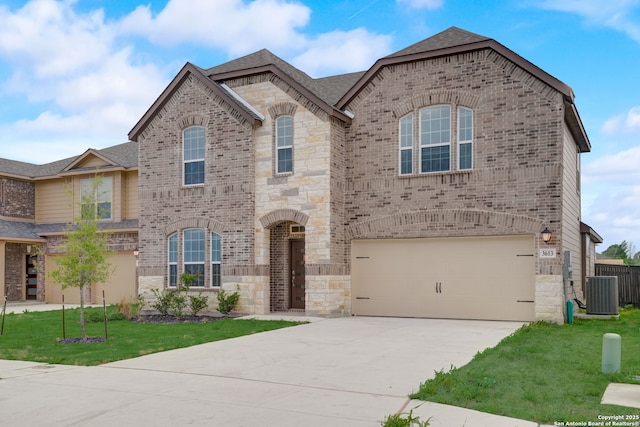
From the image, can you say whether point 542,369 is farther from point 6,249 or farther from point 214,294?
point 6,249

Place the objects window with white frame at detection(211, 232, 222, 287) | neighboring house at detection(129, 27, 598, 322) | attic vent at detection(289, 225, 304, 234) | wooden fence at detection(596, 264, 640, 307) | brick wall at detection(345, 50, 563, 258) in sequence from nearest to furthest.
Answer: brick wall at detection(345, 50, 563, 258) < neighboring house at detection(129, 27, 598, 322) < window with white frame at detection(211, 232, 222, 287) < attic vent at detection(289, 225, 304, 234) < wooden fence at detection(596, 264, 640, 307)

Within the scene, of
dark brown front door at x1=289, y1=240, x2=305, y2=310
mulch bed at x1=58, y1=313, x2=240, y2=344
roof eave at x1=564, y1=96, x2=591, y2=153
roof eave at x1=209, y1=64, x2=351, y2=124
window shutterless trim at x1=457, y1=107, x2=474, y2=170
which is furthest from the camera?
dark brown front door at x1=289, y1=240, x2=305, y2=310

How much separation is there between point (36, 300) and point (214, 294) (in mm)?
12470

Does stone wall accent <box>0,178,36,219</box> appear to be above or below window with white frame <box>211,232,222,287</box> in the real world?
above

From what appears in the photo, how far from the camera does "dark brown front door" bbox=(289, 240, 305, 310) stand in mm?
20062

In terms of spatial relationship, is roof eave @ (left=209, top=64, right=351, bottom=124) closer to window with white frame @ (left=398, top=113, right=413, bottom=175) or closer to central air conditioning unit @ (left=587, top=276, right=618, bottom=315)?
window with white frame @ (left=398, top=113, right=413, bottom=175)

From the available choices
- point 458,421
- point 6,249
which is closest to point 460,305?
point 458,421

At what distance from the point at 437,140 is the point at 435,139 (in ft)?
0.23

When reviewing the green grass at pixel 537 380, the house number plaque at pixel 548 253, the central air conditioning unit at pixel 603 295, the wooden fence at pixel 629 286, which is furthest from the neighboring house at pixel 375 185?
the green grass at pixel 537 380

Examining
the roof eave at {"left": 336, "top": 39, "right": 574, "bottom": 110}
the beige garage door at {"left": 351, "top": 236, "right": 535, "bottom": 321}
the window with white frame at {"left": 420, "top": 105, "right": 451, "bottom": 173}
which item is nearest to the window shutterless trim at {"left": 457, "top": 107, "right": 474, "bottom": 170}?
the window with white frame at {"left": 420, "top": 105, "right": 451, "bottom": 173}

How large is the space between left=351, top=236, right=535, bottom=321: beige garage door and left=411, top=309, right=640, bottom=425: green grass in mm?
4287

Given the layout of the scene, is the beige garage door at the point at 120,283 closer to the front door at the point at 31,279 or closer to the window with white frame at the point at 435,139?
the front door at the point at 31,279

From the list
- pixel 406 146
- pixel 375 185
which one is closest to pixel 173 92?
pixel 375 185

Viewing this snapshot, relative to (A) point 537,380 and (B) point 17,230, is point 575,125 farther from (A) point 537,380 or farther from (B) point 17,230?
(B) point 17,230
